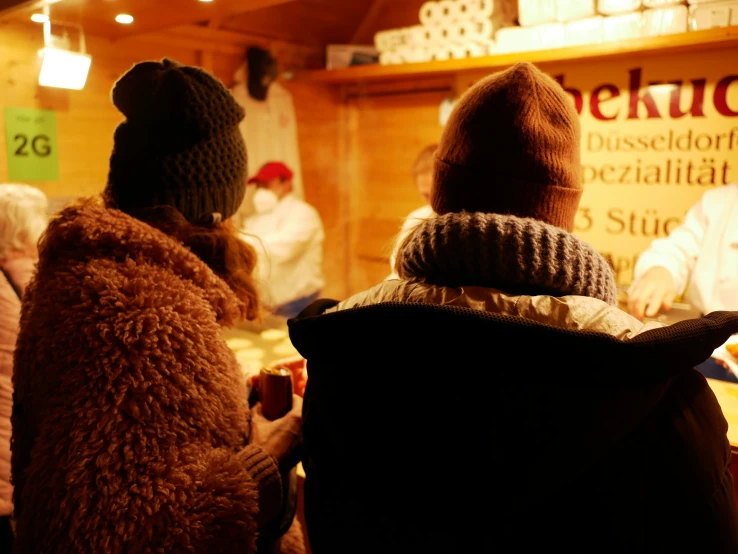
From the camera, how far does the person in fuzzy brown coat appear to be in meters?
0.84

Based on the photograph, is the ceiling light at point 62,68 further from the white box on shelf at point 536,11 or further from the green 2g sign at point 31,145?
the white box on shelf at point 536,11

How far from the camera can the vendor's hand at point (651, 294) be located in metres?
2.21

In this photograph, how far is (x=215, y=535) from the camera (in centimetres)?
88

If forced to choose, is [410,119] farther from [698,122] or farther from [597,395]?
[597,395]

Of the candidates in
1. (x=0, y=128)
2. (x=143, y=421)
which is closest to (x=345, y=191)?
(x=0, y=128)

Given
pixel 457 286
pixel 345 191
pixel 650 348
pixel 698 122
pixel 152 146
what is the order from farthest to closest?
1. pixel 345 191
2. pixel 698 122
3. pixel 152 146
4. pixel 457 286
5. pixel 650 348

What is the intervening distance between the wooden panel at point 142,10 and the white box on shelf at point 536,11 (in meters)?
1.25

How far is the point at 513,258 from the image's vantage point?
77 centimetres

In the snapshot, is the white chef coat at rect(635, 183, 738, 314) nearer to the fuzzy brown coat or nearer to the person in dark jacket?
the person in dark jacket

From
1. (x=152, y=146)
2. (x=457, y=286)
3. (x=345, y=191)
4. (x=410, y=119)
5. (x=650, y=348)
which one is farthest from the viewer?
(x=345, y=191)

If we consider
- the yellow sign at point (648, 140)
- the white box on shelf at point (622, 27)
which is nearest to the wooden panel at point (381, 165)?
the yellow sign at point (648, 140)

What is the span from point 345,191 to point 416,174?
119cm

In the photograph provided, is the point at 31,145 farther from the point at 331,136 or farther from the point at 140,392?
the point at 140,392

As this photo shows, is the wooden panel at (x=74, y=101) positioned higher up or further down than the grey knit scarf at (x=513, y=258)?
higher up
